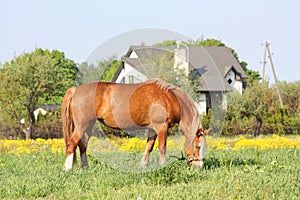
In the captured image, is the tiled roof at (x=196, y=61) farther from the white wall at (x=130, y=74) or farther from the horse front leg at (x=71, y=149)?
the horse front leg at (x=71, y=149)

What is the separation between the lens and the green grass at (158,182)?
6.74 metres

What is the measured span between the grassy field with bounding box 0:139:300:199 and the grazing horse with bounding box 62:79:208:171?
45cm

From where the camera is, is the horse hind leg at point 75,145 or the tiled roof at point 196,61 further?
the horse hind leg at point 75,145

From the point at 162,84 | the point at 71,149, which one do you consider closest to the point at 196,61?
the point at 162,84

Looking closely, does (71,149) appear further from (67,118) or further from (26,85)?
(26,85)

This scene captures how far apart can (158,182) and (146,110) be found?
6.32ft

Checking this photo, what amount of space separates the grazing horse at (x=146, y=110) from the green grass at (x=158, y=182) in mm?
485

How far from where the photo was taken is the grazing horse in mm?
9164

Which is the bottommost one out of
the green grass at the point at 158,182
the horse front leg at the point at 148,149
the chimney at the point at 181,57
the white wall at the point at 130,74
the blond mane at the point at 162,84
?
the green grass at the point at 158,182

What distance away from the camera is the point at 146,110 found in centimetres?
921

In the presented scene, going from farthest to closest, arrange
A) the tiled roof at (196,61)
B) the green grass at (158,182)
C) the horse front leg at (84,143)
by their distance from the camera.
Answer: the horse front leg at (84,143)
the tiled roof at (196,61)
the green grass at (158,182)

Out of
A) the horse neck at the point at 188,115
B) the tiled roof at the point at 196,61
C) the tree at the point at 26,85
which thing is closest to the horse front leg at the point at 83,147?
the tiled roof at the point at 196,61

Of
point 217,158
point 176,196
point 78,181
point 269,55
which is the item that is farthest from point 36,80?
point 269,55

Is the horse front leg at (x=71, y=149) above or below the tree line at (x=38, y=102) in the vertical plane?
below
